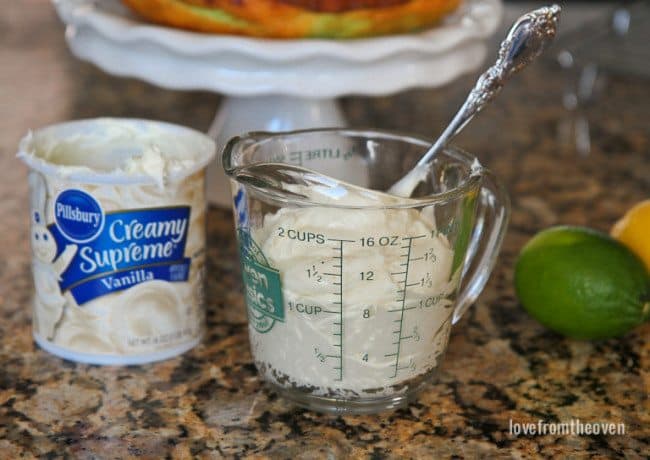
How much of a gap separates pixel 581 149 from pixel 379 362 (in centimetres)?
69

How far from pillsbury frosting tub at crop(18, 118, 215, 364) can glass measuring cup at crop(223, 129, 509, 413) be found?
0.06m

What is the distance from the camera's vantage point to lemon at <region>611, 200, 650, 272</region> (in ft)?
2.42

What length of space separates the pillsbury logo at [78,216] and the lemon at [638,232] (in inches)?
16.5

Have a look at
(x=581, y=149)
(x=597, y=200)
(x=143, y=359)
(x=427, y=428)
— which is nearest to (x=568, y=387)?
(x=427, y=428)

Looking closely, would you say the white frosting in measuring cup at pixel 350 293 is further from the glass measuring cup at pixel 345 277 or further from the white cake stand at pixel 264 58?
the white cake stand at pixel 264 58

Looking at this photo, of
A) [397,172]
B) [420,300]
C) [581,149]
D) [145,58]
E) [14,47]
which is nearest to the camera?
[420,300]

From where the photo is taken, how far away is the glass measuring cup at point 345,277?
0.55 metres

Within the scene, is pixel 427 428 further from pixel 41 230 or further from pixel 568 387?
pixel 41 230

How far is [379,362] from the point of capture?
580 mm

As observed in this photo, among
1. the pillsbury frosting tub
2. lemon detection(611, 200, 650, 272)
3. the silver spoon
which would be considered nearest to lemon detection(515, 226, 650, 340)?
lemon detection(611, 200, 650, 272)

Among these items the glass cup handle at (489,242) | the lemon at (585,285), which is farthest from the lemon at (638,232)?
the glass cup handle at (489,242)

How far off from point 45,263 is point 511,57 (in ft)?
1.15

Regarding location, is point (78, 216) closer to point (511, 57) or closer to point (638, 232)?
point (511, 57)

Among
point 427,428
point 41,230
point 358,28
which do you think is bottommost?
point 427,428
